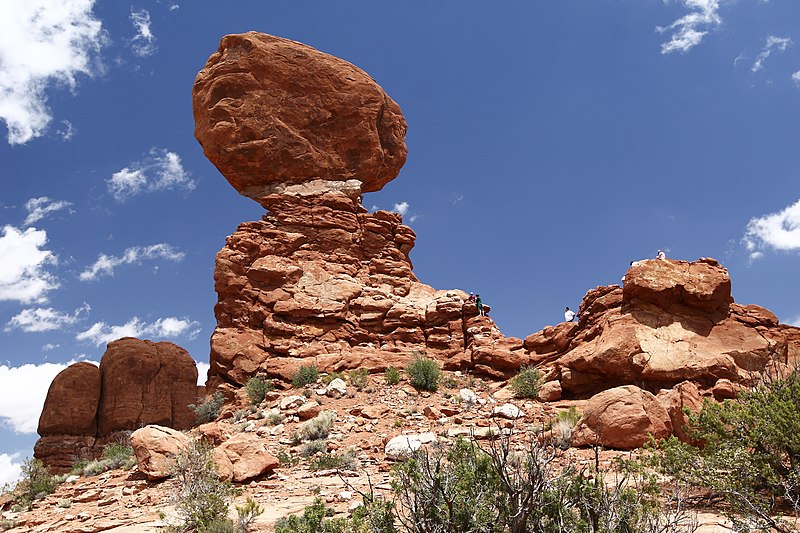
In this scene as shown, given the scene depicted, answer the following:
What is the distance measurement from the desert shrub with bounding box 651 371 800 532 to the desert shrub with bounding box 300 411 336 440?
833 centimetres

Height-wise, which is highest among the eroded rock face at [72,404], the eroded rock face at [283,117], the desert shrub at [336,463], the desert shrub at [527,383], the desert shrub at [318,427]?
the eroded rock face at [283,117]

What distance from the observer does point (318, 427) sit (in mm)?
14625

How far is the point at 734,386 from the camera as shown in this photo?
50.1 ft

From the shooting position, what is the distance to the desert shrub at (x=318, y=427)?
14.4m

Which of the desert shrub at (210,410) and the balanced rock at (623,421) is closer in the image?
the balanced rock at (623,421)

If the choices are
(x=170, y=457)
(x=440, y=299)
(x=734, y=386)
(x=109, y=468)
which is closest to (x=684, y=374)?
(x=734, y=386)

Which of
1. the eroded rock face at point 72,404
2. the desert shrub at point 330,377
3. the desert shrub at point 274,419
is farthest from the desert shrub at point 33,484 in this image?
the eroded rock face at point 72,404

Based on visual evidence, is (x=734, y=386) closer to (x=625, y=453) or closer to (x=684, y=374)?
(x=684, y=374)

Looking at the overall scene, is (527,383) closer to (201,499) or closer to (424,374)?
(424,374)

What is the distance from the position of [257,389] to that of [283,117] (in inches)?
467

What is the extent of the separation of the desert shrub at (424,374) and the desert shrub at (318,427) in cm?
380

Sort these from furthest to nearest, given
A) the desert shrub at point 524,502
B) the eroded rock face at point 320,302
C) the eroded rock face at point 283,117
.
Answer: the eroded rock face at point 283,117 → the eroded rock face at point 320,302 → the desert shrub at point 524,502

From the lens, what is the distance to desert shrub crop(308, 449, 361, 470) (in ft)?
39.3

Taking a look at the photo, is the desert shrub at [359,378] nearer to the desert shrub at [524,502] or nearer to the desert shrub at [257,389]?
the desert shrub at [257,389]
